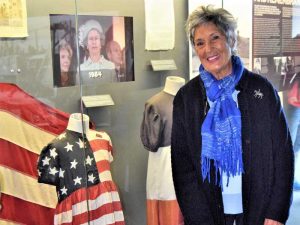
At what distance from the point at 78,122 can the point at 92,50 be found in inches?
15.8

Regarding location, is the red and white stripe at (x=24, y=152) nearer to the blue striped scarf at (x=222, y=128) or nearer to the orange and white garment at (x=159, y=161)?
the orange and white garment at (x=159, y=161)

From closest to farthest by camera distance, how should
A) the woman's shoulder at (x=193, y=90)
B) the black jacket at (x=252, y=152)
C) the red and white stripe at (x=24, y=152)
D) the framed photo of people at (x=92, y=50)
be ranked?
the black jacket at (x=252, y=152) < the woman's shoulder at (x=193, y=90) < the red and white stripe at (x=24, y=152) < the framed photo of people at (x=92, y=50)

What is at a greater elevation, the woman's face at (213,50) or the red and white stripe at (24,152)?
the woman's face at (213,50)

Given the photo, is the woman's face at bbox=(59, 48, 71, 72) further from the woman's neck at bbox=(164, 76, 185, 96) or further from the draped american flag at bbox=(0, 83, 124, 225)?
the woman's neck at bbox=(164, 76, 185, 96)

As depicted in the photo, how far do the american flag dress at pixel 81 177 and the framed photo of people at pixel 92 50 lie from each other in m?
0.31

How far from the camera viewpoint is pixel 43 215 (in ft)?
7.14

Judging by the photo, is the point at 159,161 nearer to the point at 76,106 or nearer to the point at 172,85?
the point at 172,85

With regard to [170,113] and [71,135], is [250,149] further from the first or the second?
[71,135]

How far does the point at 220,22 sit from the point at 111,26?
2.79 ft

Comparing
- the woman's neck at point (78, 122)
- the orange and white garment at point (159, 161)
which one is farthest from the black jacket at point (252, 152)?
the woman's neck at point (78, 122)

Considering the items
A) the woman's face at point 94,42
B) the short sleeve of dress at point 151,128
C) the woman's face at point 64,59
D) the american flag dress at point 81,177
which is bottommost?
the american flag dress at point 81,177

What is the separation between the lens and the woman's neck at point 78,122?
7.22 feet

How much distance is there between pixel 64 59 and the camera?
2197 millimetres

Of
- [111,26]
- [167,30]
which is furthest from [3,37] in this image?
[167,30]
